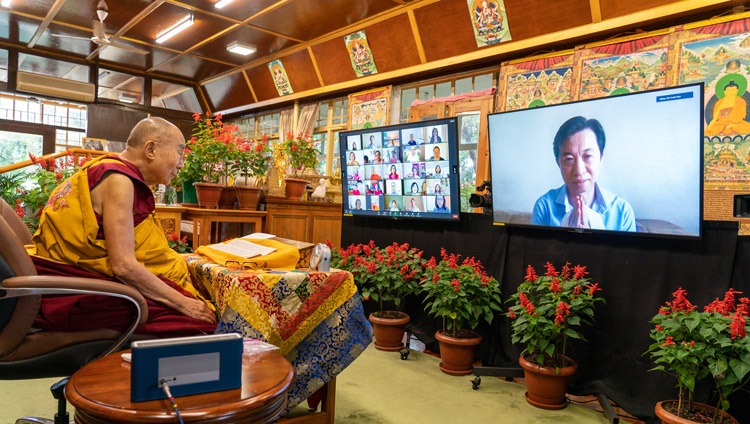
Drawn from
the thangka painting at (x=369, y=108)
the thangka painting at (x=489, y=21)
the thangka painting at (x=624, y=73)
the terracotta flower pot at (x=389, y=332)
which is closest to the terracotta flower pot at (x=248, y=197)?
the terracotta flower pot at (x=389, y=332)

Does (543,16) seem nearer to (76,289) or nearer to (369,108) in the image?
(369,108)

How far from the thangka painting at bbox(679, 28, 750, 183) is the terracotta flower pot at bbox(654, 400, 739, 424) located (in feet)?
5.74

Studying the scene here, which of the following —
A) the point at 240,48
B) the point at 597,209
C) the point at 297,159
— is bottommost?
the point at 597,209

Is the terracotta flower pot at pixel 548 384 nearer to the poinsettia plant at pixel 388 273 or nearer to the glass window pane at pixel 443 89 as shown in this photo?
the poinsettia plant at pixel 388 273

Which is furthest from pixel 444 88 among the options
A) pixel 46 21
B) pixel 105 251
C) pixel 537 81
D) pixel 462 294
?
pixel 46 21

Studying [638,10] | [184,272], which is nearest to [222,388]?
[184,272]

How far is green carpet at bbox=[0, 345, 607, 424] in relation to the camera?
7.32 feet

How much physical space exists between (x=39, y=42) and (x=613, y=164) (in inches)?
327

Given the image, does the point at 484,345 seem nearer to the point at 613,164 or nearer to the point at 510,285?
the point at 510,285

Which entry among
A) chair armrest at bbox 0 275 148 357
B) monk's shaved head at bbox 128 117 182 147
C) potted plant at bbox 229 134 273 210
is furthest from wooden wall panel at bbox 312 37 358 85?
chair armrest at bbox 0 275 148 357

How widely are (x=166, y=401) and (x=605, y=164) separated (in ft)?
8.11

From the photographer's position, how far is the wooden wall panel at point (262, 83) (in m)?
7.32

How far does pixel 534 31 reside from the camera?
13.4ft

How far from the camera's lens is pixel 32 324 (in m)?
1.31
